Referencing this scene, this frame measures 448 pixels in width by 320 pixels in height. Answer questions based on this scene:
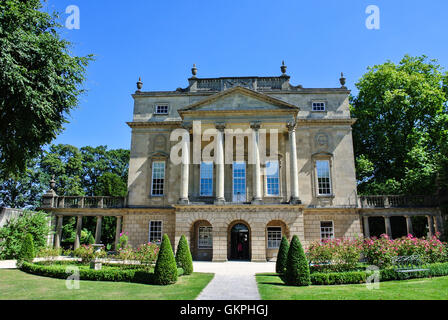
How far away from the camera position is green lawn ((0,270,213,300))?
1174 centimetres

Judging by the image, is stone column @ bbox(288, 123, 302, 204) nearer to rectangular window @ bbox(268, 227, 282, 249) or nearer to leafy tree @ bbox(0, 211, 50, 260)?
rectangular window @ bbox(268, 227, 282, 249)

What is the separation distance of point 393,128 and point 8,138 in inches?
1425

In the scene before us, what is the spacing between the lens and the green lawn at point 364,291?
11.5m

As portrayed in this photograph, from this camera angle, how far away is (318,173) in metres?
31.3

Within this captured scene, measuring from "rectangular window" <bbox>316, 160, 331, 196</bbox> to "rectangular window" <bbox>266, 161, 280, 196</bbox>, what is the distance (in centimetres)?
409

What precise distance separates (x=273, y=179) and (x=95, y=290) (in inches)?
809

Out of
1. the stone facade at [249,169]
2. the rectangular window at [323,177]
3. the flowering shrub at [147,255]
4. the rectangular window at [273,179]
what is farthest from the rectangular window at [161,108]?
the flowering shrub at [147,255]

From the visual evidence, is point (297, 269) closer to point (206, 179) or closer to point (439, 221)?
point (206, 179)

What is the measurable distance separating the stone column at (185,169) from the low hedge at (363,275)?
1530 centimetres

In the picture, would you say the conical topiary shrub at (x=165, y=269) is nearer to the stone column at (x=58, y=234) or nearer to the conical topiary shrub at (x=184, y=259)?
the conical topiary shrub at (x=184, y=259)

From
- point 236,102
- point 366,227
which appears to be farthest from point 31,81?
point 366,227

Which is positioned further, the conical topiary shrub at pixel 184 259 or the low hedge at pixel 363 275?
the conical topiary shrub at pixel 184 259
